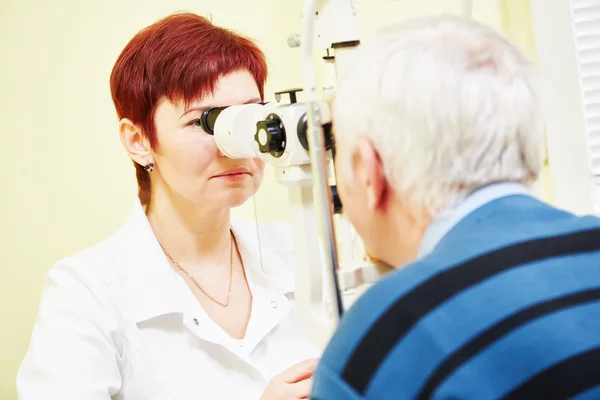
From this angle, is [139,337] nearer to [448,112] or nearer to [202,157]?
[202,157]

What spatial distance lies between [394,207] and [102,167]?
1287mm

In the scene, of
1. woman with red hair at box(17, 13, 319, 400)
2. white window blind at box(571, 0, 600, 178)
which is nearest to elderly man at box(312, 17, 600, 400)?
woman with red hair at box(17, 13, 319, 400)

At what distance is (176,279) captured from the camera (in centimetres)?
150

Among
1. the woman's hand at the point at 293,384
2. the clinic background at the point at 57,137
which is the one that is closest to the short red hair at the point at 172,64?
the clinic background at the point at 57,137

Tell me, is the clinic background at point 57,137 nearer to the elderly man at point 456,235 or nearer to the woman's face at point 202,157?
the woman's face at point 202,157

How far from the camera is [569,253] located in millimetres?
696

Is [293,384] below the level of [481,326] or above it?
below

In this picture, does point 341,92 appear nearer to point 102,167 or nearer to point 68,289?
point 68,289

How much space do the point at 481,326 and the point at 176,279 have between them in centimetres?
95

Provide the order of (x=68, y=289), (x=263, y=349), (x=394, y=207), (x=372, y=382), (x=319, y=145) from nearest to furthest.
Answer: (x=372, y=382) → (x=394, y=207) → (x=319, y=145) → (x=68, y=289) → (x=263, y=349)

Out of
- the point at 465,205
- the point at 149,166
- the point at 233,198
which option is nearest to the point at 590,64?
the point at 233,198

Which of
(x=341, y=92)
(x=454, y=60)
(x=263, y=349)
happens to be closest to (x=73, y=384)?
(x=263, y=349)

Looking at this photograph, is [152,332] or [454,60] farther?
[152,332]

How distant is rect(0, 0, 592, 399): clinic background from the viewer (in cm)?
187
